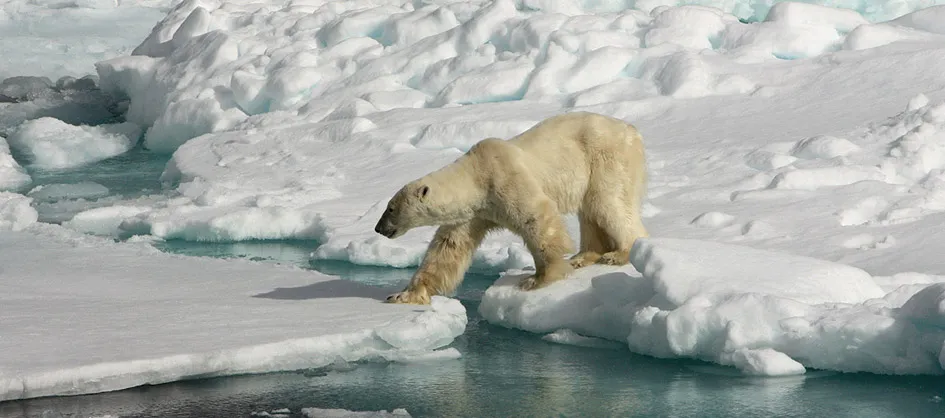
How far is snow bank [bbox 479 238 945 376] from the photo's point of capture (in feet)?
16.0

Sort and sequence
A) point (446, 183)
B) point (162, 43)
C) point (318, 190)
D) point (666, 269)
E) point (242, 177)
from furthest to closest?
1. point (162, 43)
2. point (242, 177)
3. point (318, 190)
4. point (446, 183)
5. point (666, 269)

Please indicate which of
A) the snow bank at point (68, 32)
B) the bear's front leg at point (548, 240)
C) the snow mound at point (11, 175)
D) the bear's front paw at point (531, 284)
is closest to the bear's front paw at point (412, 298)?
the bear's front paw at point (531, 284)

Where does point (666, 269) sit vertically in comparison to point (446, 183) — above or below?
below

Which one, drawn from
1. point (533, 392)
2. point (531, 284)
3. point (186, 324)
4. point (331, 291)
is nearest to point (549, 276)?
point (531, 284)

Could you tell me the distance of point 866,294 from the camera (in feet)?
17.9

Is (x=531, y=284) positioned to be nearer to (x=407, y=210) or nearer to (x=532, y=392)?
(x=407, y=210)

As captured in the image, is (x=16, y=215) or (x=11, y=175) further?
(x=11, y=175)

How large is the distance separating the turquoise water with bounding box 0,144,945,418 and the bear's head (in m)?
0.67

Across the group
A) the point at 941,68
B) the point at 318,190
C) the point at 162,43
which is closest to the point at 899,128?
the point at 941,68

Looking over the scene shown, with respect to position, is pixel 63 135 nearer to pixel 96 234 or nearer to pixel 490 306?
pixel 96 234

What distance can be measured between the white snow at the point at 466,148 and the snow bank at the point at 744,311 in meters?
0.01

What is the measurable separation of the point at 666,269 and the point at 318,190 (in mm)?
5206

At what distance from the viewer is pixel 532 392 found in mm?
4781

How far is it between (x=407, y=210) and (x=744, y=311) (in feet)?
5.82
